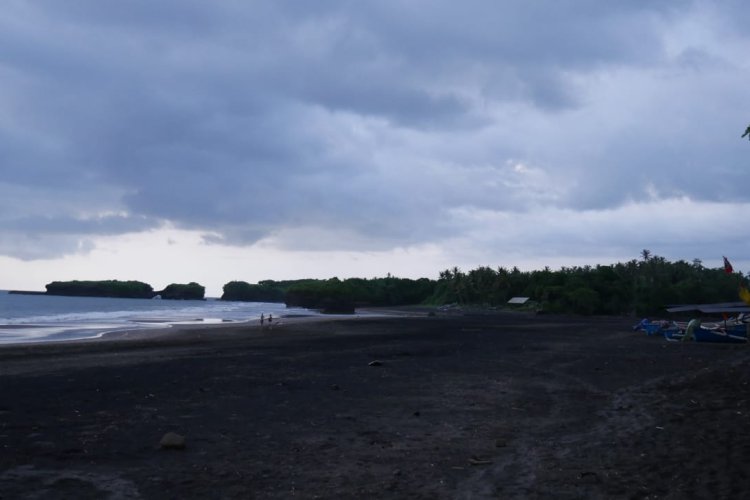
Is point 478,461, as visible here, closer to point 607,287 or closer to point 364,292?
point 607,287

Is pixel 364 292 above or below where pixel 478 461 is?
above

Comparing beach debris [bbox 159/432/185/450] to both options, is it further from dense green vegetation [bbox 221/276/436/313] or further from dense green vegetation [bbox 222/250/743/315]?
dense green vegetation [bbox 221/276/436/313]

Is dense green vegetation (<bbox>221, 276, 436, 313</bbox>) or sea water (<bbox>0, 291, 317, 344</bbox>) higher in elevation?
dense green vegetation (<bbox>221, 276, 436, 313</bbox>)

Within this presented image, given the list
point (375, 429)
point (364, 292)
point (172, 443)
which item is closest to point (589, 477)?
point (375, 429)

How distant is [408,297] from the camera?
167750mm

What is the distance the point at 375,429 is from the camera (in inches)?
468

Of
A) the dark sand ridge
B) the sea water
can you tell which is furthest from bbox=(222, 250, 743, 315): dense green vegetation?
the dark sand ridge

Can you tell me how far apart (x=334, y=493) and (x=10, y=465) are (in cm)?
460

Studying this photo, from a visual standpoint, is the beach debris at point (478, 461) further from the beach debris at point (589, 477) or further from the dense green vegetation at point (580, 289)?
the dense green vegetation at point (580, 289)

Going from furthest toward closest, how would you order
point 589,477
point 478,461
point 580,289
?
point 580,289, point 478,461, point 589,477

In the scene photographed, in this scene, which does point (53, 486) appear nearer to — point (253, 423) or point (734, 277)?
point (253, 423)

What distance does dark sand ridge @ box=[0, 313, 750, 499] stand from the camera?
827cm

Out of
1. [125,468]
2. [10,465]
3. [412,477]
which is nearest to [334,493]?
[412,477]

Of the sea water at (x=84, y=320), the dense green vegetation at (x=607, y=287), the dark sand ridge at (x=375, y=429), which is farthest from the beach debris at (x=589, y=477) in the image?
the dense green vegetation at (x=607, y=287)
